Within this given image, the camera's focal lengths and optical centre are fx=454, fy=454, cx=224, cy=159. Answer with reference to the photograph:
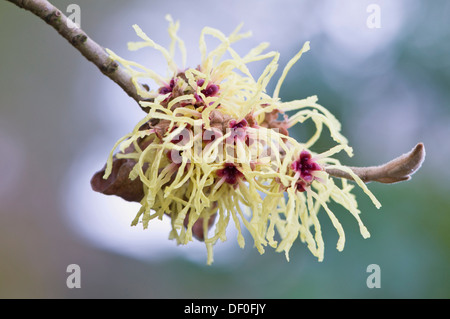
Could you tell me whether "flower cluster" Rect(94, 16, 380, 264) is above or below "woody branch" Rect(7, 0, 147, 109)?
below

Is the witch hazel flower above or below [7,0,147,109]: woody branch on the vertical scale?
below

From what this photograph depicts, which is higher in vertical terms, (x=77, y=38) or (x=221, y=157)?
(x=77, y=38)

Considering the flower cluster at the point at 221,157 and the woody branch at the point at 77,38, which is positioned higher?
the woody branch at the point at 77,38

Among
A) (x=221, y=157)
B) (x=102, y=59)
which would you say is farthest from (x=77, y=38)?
(x=221, y=157)

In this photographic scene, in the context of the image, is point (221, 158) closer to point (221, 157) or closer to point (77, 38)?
point (221, 157)

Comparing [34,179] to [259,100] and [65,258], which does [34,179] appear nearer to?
[65,258]
